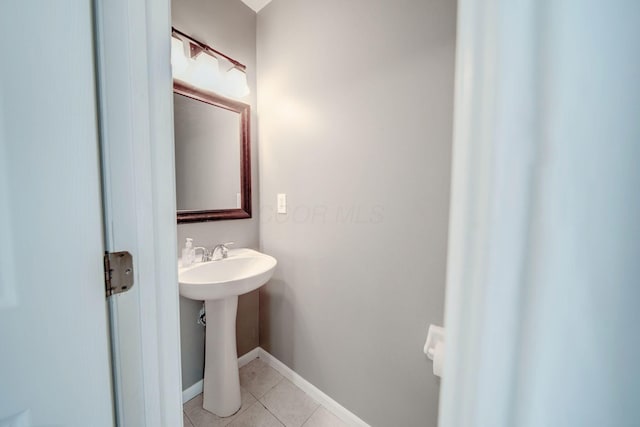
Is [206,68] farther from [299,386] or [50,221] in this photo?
[299,386]

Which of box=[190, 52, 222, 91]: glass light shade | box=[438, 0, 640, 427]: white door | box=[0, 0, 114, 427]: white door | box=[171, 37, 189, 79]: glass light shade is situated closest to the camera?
box=[438, 0, 640, 427]: white door

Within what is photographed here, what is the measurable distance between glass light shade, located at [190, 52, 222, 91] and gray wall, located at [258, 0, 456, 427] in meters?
0.31

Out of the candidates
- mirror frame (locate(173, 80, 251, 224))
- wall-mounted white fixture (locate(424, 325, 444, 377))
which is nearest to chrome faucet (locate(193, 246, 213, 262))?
mirror frame (locate(173, 80, 251, 224))

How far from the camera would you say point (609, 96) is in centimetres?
18

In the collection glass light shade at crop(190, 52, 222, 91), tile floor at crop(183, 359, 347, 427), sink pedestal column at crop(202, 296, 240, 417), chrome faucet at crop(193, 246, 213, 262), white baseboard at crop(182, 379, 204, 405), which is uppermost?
glass light shade at crop(190, 52, 222, 91)

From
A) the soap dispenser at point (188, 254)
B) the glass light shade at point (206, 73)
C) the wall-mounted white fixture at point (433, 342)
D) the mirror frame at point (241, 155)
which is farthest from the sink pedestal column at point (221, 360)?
the glass light shade at point (206, 73)

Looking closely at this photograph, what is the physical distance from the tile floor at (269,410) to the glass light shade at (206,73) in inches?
74.4

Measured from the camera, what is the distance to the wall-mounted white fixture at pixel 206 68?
3.87 ft

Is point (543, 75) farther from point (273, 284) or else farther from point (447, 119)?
point (273, 284)

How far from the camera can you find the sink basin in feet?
3.35

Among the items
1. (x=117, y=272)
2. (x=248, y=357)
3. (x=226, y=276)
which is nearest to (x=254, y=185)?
(x=226, y=276)

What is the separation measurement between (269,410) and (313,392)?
0.88ft

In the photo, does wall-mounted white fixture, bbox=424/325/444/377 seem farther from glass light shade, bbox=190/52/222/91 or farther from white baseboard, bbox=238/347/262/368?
glass light shade, bbox=190/52/222/91

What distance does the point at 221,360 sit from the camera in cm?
125
